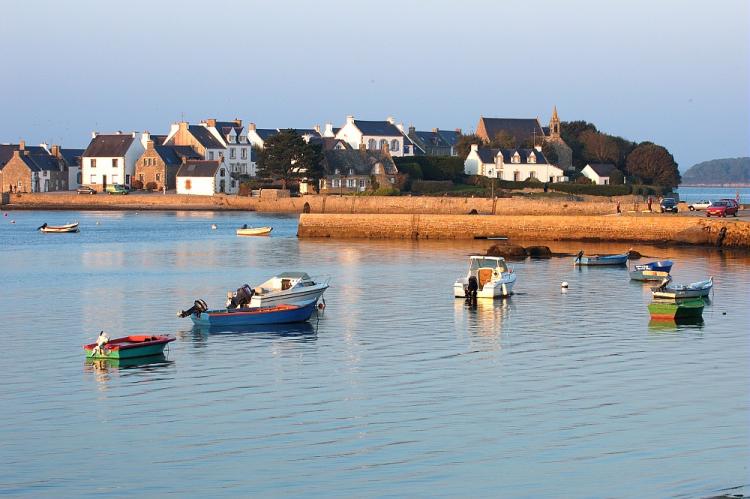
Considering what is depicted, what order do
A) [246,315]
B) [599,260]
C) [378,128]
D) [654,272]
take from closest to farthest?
1. [246,315]
2. [654,272]
3. [599,260]
4. [378,128]

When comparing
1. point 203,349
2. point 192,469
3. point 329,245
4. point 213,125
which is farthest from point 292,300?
point 213,125

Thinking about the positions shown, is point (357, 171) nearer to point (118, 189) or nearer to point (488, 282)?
point (118, 189)

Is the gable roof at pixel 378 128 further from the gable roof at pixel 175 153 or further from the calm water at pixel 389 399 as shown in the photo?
the calm water at pixel 389 399

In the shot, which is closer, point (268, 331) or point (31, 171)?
point (268, 331)

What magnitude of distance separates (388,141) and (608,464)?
112 m

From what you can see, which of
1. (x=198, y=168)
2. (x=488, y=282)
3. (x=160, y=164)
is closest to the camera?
(x=488, y=282)

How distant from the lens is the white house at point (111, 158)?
11544cm

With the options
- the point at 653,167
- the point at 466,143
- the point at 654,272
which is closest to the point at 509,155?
the point at 466,143

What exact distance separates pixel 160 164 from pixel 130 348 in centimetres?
8910

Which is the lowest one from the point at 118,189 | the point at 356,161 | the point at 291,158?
the point at 118,189

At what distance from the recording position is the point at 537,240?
6303 centimetres

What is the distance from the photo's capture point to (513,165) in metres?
112

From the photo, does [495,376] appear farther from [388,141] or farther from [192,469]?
[388,141]

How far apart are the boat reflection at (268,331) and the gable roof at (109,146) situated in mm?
87641
